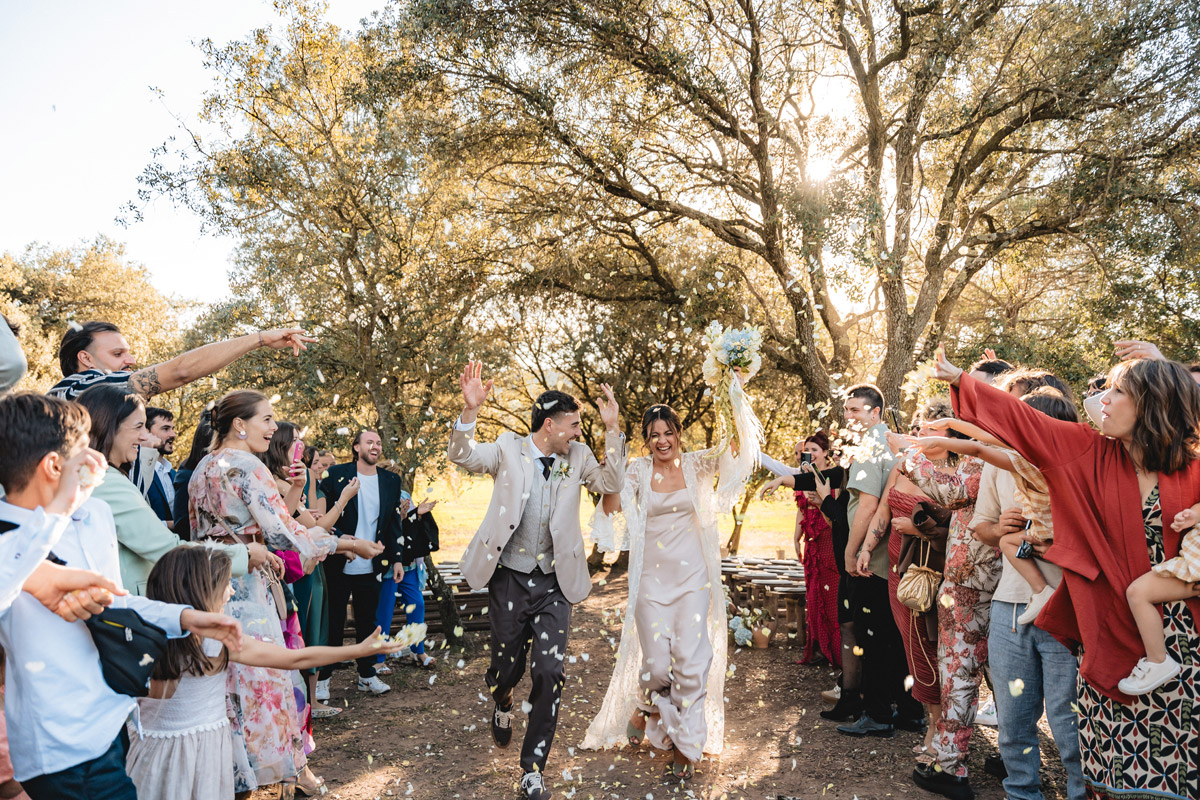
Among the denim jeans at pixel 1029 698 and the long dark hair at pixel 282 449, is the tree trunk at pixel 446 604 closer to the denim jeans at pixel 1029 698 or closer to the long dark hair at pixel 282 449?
the long dark hair at pixel 282 449

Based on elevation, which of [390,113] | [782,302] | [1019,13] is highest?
[1019,13]

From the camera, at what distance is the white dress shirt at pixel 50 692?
2346 millimetres

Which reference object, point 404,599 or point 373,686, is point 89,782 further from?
point 404,599

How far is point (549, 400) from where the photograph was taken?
5.16 m

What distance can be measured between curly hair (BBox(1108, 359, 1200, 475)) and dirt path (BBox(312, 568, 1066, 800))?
2654 mm

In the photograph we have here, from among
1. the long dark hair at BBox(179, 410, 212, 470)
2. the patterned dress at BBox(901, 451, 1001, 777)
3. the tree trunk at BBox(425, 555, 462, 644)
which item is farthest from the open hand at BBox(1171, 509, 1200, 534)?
the tree trunk at BBox(425, 555, 462, 644)

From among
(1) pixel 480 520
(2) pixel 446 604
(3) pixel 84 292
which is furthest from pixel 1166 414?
(3) pixel 84 292

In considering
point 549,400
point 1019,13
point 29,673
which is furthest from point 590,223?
point 29,673

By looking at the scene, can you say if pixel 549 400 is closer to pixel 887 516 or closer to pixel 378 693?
pixel 887 516

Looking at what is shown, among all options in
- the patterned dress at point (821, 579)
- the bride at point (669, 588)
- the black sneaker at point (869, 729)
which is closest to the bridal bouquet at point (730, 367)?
the bride at point (669, 588)

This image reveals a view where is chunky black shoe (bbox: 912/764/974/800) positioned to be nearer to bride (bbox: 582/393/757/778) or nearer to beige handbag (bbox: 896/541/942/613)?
beige handbag (bbox: 896/541/942/613)

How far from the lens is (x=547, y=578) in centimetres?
509

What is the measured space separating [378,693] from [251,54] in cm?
739

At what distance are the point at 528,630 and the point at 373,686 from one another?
8.89 ft
